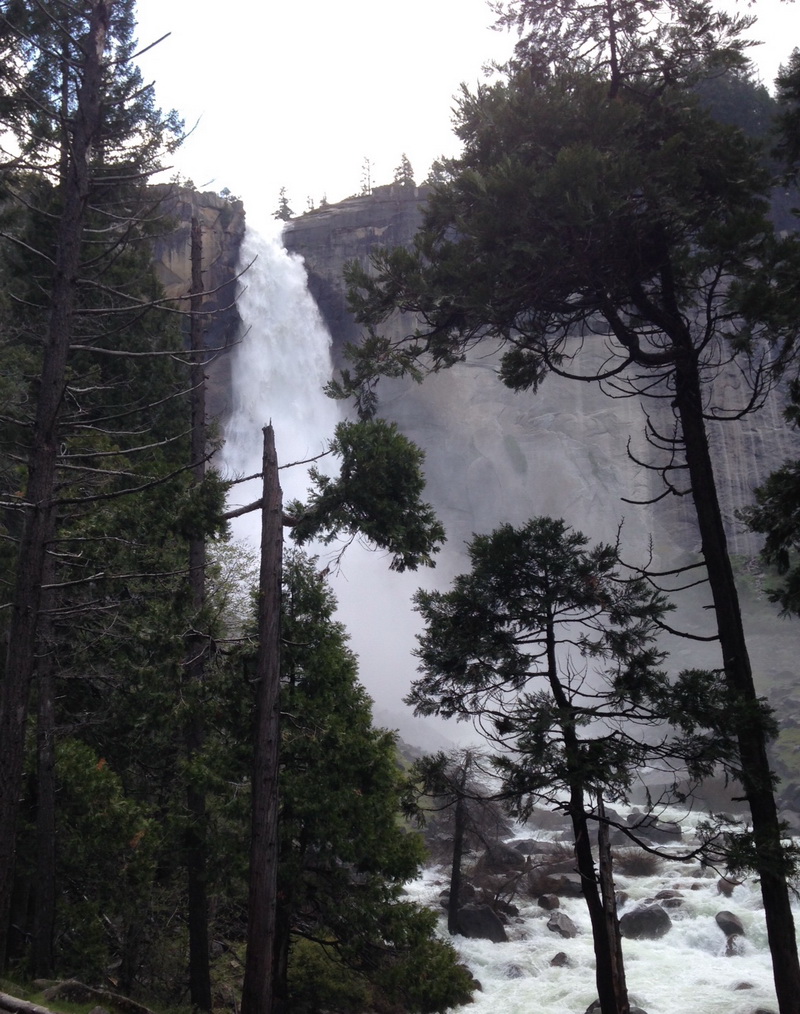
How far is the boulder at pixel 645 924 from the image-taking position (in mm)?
19641

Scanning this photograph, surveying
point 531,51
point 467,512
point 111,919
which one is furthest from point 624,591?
point 467,512

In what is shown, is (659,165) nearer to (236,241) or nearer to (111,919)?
(111,919)

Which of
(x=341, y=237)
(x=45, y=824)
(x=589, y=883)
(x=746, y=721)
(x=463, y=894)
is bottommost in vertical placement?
(x=463, y=894)

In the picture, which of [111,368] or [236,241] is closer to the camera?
[111,368]

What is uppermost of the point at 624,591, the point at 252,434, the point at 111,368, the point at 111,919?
the point at 252,434

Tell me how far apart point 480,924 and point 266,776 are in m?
14.3

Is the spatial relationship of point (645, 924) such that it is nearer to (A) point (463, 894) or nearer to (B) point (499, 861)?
(A) point (463, 894)

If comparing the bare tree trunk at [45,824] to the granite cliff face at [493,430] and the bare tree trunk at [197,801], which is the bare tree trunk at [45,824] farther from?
the granite cliff face at [493,430]

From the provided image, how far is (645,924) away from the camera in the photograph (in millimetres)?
19797

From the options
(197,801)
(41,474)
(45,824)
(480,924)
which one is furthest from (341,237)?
(41,474)

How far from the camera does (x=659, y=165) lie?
349 inches

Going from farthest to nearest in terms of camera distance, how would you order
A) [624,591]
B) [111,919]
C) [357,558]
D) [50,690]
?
1. [357,558]
2. [111,919]
3. [50,690]
4. [624,591]

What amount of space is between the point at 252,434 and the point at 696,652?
29.2m

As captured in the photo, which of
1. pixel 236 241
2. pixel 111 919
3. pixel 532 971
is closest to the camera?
pixel 111 919
